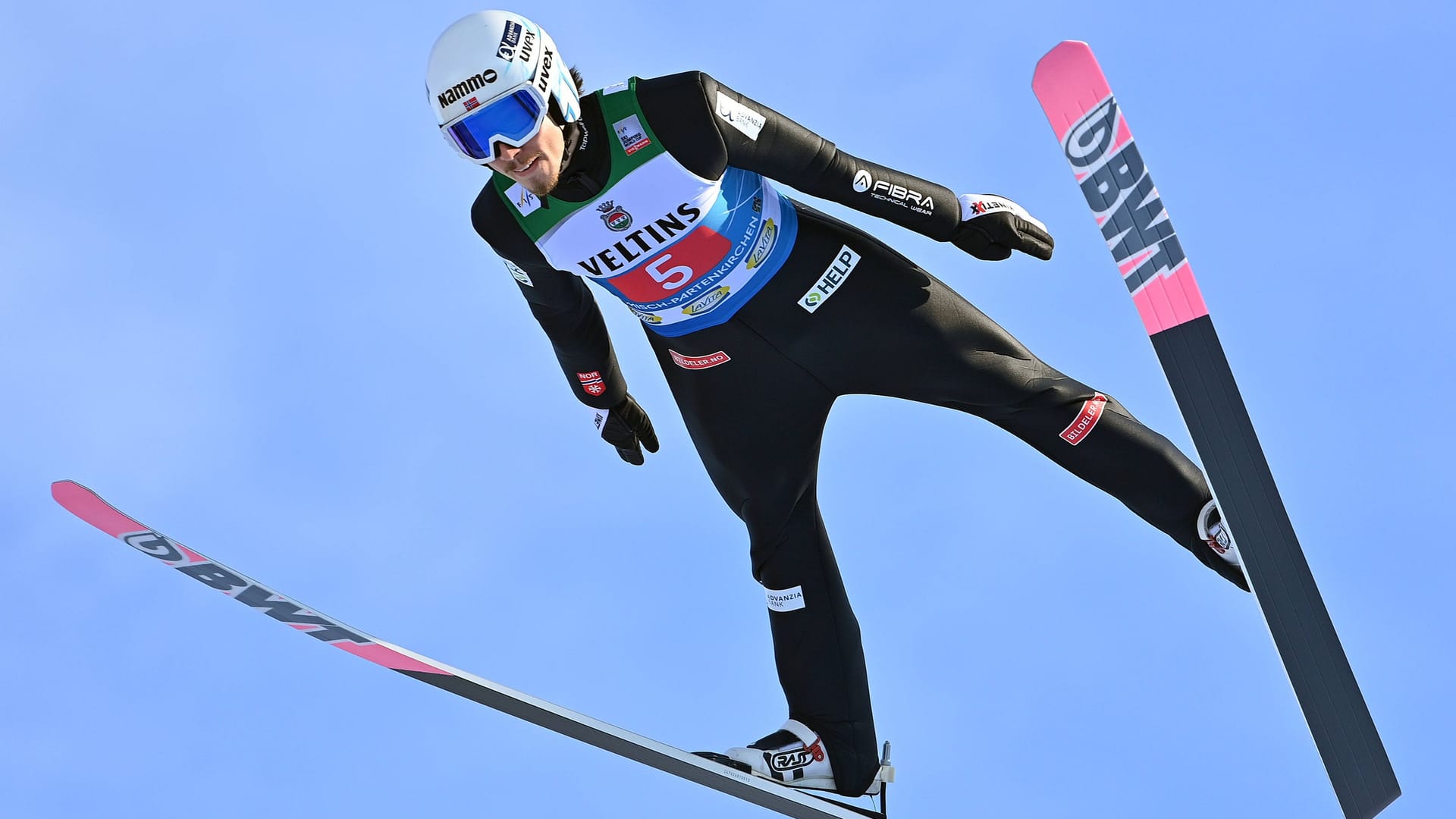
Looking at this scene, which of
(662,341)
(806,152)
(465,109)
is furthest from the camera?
(662,341)

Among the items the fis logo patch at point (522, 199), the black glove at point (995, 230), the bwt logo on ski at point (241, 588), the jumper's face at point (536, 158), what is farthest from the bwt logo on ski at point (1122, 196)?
the bwt logo on ski at point (241, 588)

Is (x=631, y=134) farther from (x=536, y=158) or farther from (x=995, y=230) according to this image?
(x=995, y=230)

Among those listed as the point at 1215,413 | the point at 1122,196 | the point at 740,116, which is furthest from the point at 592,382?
the point at 1215,413

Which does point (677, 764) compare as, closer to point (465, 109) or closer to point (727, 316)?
point (727, 316)

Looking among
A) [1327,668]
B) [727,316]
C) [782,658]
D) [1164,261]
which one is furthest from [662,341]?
[1327,668]

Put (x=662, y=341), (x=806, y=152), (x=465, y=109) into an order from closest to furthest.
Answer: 1. (x=465, y=109)
2. (x=806, y=152)
3. (x=662, y=341)

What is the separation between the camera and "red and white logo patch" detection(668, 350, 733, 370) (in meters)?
5.24

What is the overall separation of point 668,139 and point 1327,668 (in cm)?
252

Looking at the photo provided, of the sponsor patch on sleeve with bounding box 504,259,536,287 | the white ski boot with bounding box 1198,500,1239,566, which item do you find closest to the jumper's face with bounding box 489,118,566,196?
Answer: the sponsor patch on sleeve with bounding box 504,259,536,287

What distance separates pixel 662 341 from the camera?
17.7ft

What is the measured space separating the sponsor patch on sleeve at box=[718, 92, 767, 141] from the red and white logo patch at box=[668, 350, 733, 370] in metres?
0.72

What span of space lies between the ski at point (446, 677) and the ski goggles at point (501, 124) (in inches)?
64.6

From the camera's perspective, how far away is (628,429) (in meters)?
5.88

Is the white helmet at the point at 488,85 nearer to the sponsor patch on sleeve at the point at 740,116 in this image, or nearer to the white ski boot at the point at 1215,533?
the sponsor patch on sleeve at the point at 740,116
